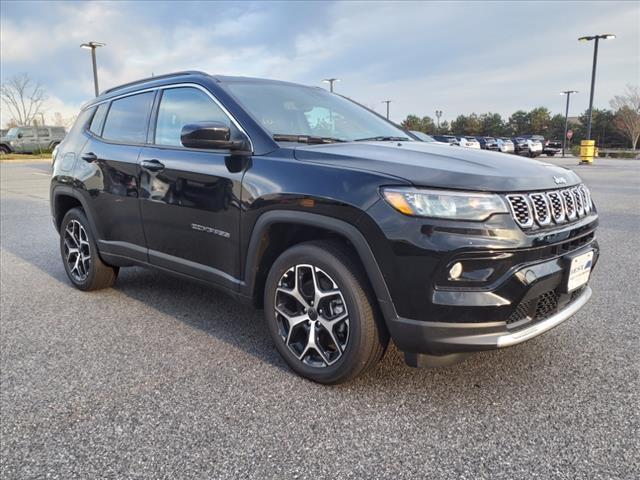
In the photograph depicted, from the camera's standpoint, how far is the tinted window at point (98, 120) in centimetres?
454

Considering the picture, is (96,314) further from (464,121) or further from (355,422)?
(464,121)

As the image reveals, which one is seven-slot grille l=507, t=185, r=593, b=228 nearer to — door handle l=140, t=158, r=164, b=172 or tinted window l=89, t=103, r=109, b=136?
door handle l=140, t=158, r=164, b=172

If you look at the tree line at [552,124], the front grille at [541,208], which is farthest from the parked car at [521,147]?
the front grille at [541,208]

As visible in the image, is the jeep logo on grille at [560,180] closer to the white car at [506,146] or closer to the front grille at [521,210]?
the front grille at [521,210]

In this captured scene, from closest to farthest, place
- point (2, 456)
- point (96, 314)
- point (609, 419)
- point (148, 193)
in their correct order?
point (2, 456) → point (609, 419) → point (148, 193) → point (96, 314)

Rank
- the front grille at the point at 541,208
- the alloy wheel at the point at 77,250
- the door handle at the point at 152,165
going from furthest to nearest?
the alloy wheel at the point at 77,250, the door handle at the point at 152,165, the front grille at the point at 541,208

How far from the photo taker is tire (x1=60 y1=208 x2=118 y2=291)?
178 inches

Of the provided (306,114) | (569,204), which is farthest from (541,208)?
(306,114)

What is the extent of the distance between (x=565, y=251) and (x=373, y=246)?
3.24 ft

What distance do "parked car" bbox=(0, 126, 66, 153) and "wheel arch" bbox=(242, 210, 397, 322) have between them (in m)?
35.0

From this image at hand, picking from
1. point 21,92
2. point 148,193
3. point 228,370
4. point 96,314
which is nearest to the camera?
point 228,370

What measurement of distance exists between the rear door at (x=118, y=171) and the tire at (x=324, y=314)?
4.88 ft

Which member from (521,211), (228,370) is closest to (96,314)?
(228,370)

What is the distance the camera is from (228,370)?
3070mm
